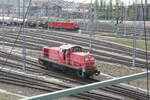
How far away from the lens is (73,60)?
549 inches

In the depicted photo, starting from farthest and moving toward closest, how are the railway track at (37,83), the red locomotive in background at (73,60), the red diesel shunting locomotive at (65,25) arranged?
1. the red diesel shunting locomotive at (65,25)
2. the red locomotive in background at (73,60)
3. the railway track at (37,83)

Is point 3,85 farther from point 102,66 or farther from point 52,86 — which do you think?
point 102,66

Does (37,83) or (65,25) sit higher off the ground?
(65,25)

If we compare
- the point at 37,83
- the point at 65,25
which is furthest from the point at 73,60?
the point at 65,25

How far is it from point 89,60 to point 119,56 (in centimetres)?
712

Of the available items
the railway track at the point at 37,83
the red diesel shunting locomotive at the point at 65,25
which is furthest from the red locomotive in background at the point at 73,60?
the red diesel shunting locomotive at the point at 65,25

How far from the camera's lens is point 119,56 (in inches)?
797

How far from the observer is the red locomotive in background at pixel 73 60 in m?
13.4

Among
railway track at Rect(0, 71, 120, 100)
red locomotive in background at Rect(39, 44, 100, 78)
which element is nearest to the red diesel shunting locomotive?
red locomotive in background at Rect(39, 44, 100, 78)

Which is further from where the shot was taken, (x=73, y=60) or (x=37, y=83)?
(x=73, y=60)

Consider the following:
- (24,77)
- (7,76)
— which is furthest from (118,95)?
(7,76)

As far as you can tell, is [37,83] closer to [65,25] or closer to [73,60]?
[73,60]

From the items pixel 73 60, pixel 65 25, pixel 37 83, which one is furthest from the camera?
pixel 65 25

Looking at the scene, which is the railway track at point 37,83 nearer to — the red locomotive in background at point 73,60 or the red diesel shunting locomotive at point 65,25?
the red locomotive in background at point 73,60
